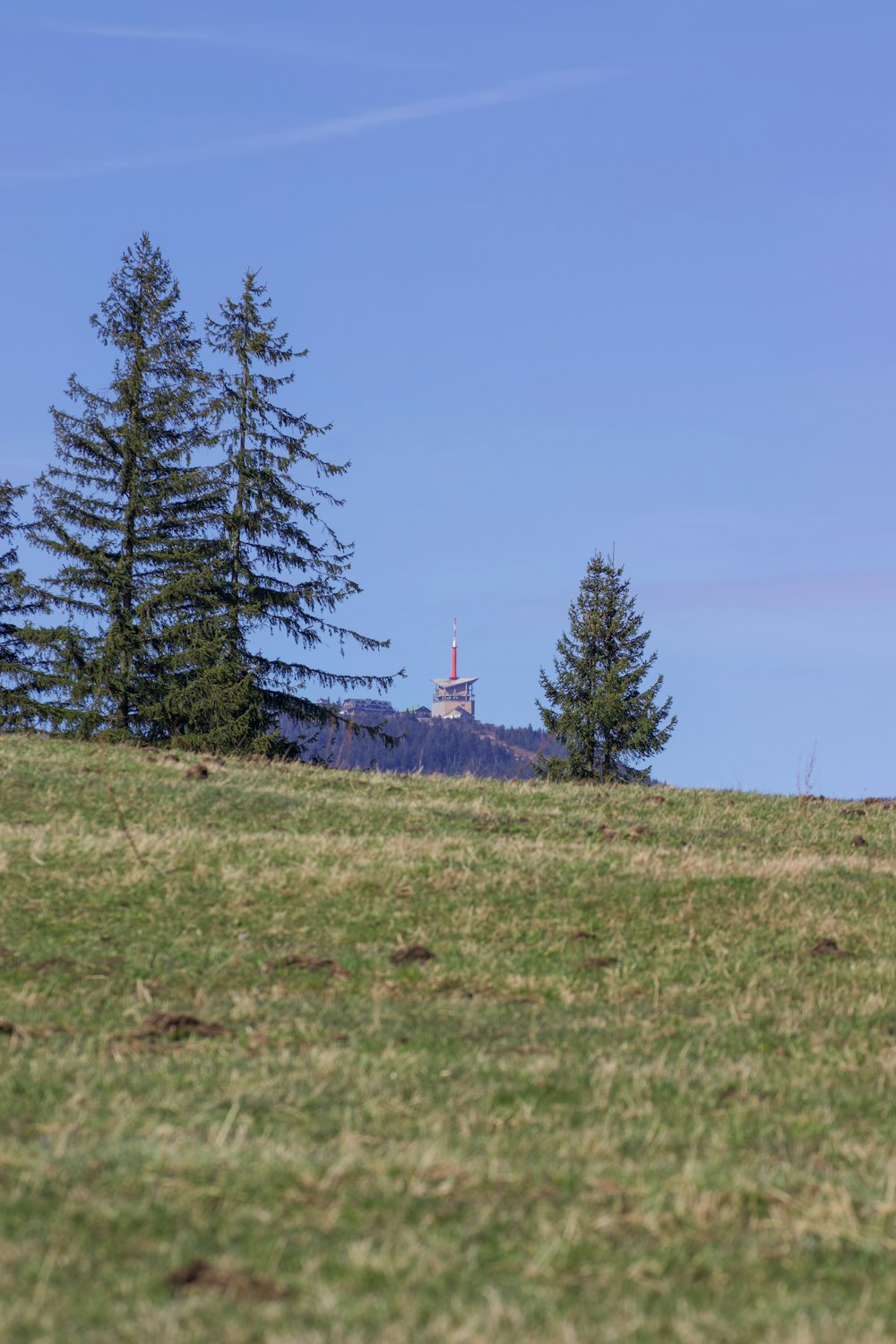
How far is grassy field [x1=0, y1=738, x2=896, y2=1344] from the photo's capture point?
195 inches

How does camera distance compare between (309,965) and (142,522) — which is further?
(142,522)

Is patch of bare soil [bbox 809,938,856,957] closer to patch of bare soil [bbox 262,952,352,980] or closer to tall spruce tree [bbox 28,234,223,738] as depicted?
patch of bare soil [bbox 262,952,352,980]

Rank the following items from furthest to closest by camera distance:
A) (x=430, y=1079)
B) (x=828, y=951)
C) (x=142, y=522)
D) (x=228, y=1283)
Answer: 1. (x=142, y=522)
2. (x=828, y=951)
3. (x=430, y=1079)
4. (x=228, y=1283)

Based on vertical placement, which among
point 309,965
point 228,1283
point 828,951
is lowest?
point 228,1283

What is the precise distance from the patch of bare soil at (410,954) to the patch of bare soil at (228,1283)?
278 inches

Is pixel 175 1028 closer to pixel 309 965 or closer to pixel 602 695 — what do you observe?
pixel 309 965

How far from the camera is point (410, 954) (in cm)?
1212

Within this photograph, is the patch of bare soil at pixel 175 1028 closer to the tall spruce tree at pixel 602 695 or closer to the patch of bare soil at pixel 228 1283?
the patch of bare soil at pixel 228 1283

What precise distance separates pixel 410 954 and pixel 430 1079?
3695 mm

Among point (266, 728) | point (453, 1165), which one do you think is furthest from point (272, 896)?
point (266, 728)

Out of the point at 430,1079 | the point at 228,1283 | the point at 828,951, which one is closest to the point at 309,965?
the point at 430,1079

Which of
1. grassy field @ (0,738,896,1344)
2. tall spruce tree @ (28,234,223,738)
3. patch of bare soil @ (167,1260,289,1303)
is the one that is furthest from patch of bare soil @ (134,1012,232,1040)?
tall spruce tree @ (28,234,223,738)

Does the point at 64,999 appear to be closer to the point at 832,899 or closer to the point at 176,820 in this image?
the point at 176,820

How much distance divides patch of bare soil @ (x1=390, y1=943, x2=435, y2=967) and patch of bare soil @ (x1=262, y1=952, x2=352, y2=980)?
53 centimetres
